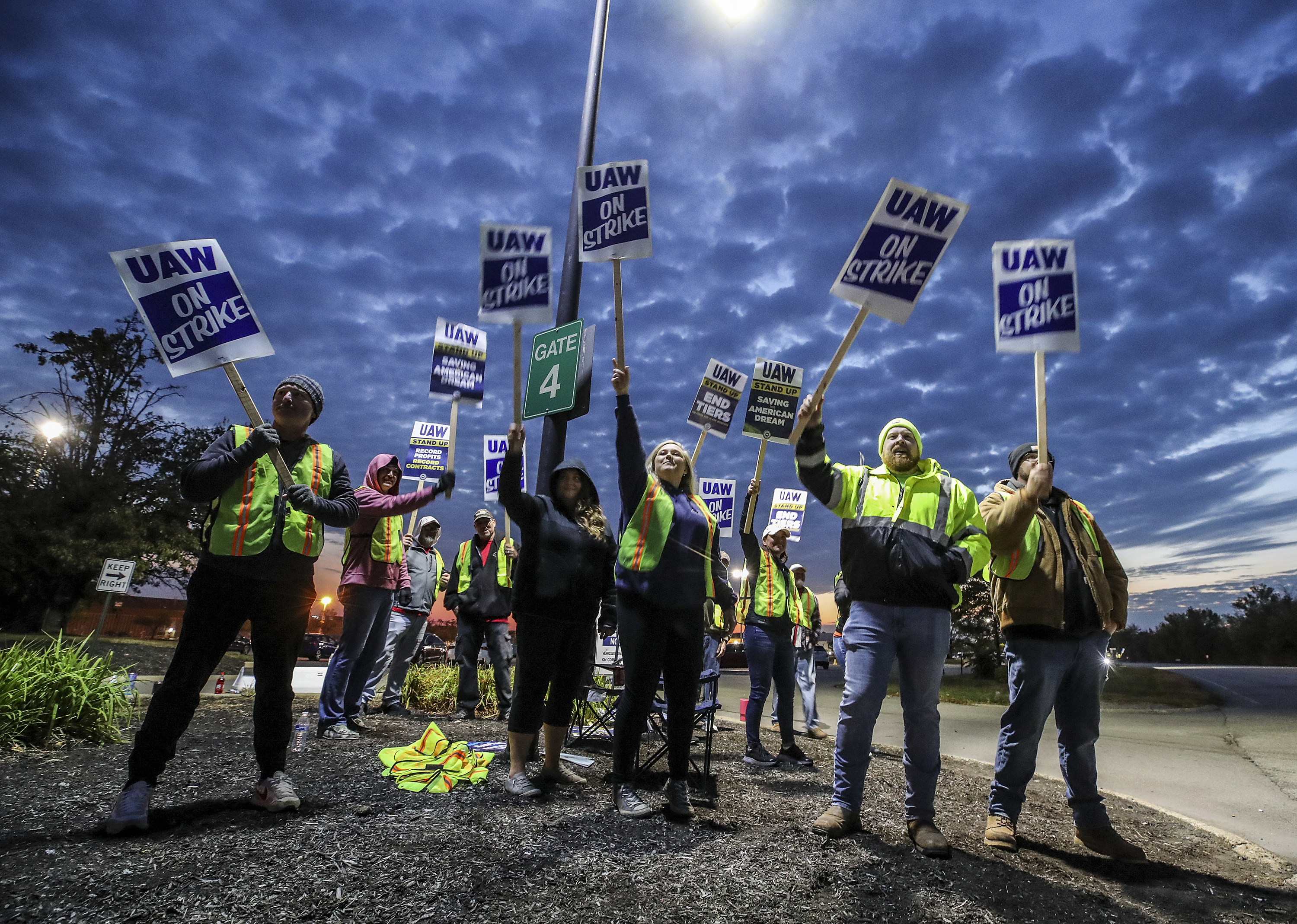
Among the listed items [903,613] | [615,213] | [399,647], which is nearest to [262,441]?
[615,213]

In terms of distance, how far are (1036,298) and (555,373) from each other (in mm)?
2820

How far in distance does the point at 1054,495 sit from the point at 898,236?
1.68 meters

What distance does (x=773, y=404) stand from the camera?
6215 mm

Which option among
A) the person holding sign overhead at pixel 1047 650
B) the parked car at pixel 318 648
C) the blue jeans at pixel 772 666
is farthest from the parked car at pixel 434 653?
the person holding sign overhead at pixel 1047 650

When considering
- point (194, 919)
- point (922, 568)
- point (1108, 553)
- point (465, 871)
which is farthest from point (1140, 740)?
point (194, 919)

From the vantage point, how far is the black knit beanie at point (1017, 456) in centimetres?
383

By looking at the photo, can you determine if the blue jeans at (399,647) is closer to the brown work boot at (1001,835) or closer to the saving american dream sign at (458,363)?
the saving american dream sign at (458,363)

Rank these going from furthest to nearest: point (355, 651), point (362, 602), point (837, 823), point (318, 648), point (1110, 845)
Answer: point (318, 648), point (362, 602), point (355, 651), point (1110, 845), point (837, 823)

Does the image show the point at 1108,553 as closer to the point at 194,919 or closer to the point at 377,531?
the point at 194,919

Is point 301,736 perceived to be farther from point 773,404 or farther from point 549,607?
point 773,404

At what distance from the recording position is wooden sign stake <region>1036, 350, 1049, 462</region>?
3332mm

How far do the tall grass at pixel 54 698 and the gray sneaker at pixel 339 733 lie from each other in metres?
1.42

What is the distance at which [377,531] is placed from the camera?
5.72 m

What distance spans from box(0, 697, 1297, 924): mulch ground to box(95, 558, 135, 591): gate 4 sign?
6.01 meters
